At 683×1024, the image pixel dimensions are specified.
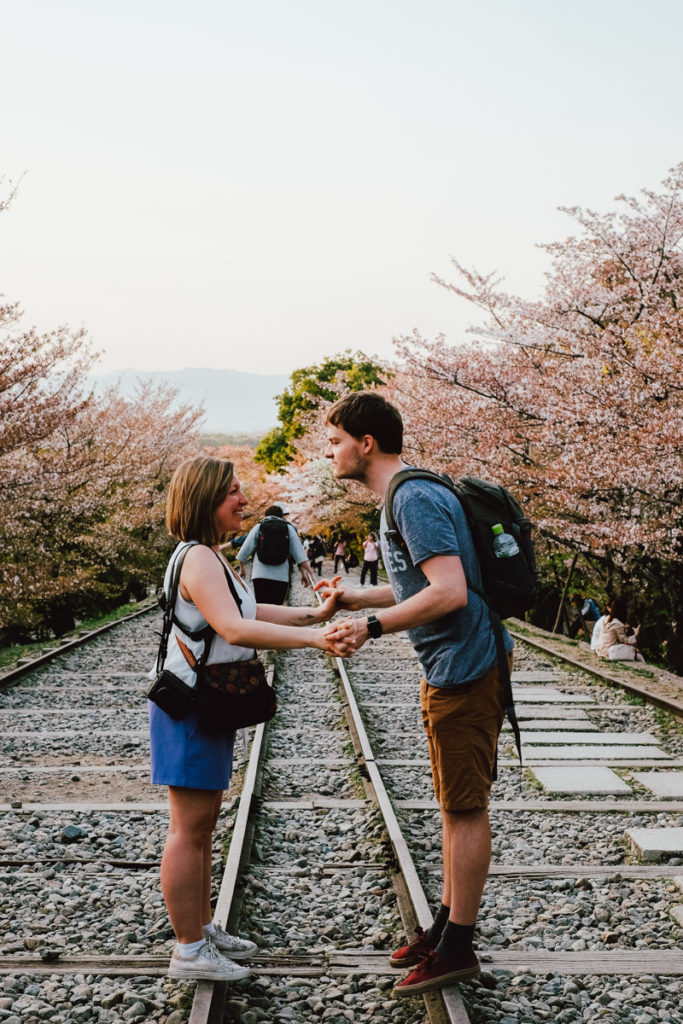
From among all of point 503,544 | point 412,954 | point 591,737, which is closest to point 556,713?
point 591,737

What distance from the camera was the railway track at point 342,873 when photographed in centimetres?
340

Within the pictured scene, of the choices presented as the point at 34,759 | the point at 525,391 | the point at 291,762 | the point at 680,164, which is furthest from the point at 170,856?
the point at 680,164

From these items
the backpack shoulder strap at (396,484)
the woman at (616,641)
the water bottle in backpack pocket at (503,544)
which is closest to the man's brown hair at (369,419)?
the backpack shoulder strap at (396,484)

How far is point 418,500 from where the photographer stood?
10.0ft

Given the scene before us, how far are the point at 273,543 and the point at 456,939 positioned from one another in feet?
23.1

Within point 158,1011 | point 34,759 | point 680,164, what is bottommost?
point 34,759

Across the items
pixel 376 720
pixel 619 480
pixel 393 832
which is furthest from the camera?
pixel 619 480

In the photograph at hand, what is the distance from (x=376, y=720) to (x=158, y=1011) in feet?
18.6

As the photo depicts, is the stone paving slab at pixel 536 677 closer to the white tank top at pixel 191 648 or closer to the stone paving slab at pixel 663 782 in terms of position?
the stone paving slab at pixel 663 782

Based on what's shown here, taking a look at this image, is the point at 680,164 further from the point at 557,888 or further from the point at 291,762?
the point at 557,888

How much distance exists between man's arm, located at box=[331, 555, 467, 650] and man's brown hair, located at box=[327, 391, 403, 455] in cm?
50

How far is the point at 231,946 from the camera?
11.7 ft

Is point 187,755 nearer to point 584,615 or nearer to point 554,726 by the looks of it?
point 554,726

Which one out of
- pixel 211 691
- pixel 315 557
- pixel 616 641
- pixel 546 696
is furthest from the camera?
pixel 315 557
